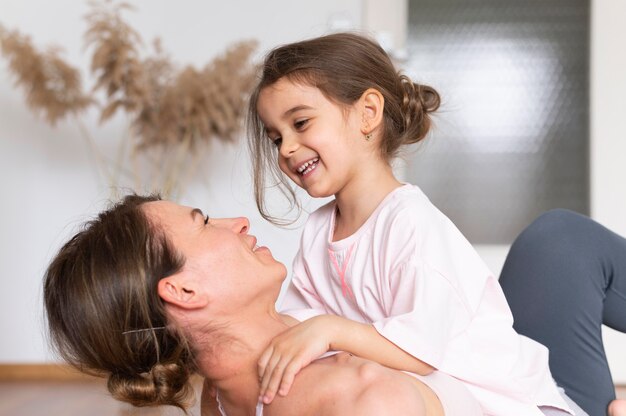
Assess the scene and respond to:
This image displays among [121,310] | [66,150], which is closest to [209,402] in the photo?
[121,310]

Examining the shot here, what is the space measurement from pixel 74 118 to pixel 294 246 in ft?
3.84

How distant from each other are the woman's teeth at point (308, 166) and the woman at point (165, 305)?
31 cm

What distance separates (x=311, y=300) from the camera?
166cm

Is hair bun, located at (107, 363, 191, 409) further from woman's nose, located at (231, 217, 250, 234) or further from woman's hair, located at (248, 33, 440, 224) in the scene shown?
woman's hair, located at (248, 33, 440, 224)

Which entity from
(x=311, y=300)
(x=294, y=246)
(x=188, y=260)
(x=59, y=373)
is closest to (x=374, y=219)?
(x=311, y=300)

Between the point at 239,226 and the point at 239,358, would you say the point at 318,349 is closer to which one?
the point at 239,358

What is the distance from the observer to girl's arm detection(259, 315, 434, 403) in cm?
116

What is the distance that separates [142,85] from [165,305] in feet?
6.93

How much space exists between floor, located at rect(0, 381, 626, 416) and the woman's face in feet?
4.21

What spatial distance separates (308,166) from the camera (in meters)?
1.58

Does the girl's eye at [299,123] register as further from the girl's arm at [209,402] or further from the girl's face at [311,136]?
the girl's arm at [209,402]

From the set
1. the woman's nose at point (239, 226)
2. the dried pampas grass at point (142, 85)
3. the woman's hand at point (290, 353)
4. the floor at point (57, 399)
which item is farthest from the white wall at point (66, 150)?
the woman's hand at point (290, 353)

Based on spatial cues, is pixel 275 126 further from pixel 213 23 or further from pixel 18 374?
pixel 18 374

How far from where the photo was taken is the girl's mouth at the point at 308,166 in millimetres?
1571
